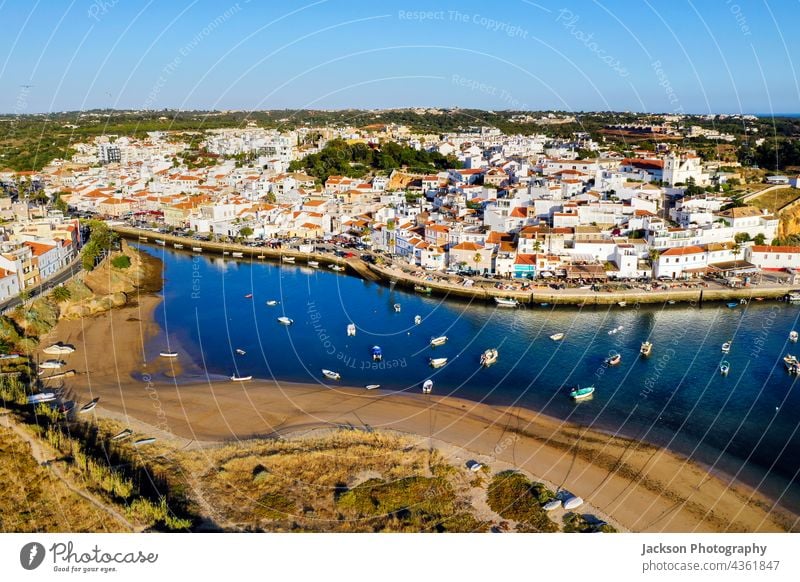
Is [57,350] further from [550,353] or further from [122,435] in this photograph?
[550,353]

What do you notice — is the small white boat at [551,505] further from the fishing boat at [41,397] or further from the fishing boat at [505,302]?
the fishing boat at [505,302]

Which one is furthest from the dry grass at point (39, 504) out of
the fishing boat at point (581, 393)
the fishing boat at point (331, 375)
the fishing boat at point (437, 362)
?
the fishing boat at point (581, 393)

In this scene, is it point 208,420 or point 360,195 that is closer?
point 208,420

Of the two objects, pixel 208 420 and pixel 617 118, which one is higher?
pixel 617 118

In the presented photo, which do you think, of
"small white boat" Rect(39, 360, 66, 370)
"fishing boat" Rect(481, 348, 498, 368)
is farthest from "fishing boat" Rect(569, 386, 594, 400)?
"small white boat" Rect(39, 360, 66, 370)

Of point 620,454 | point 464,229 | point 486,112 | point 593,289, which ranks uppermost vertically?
point 486,112

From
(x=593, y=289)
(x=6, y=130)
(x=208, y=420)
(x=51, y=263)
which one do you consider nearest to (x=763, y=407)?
(x=593, y=289)

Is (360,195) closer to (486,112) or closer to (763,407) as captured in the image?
(763,407)

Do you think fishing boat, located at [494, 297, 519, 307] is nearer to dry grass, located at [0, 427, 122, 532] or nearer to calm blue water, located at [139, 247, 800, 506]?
calm blue water, located at [139, 247, 800, 506]
